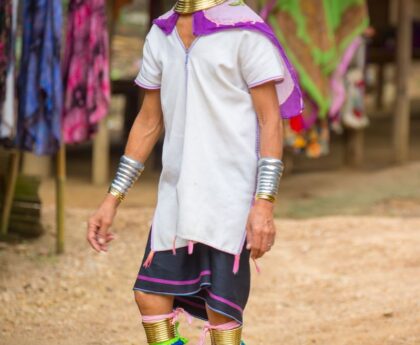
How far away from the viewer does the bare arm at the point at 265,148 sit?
8.63ft

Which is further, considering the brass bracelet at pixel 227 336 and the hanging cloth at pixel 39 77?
the hanging cloth at pixel 39 77

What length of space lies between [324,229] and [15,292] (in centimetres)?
222

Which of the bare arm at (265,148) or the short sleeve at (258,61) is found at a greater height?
the short sleeve at (258,61)

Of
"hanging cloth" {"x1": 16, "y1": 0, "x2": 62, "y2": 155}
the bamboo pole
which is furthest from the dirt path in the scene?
"hanging cloth" {"x1": 16, "y1": 0, "x2": 62, "y2": 155}

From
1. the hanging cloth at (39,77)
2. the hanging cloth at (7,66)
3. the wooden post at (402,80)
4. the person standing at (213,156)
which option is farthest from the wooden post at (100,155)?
the person standing at (213,156)

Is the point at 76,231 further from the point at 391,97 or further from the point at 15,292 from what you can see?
the point at 391,97

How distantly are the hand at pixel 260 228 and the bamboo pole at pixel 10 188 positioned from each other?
2933mm

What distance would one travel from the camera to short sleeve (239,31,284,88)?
2652 mm

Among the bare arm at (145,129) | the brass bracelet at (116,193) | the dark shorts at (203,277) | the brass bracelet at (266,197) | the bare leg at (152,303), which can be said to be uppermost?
the bare arm at (145,129)

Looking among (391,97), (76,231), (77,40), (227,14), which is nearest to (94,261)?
(76,231)

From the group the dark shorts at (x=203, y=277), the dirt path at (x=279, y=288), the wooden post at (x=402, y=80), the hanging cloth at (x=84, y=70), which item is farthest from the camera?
the wooden post at (x=402, y=80)

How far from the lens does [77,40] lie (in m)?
5.27

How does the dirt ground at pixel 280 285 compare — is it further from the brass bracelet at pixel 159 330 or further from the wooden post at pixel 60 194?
the brass bracelet at pixel 159 330

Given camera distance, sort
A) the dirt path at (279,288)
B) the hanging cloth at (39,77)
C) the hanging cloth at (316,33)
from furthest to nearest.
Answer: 1. the hanging cloth at (316,33)
2. the hanging cloth at (39,77)
3. the dirt path at (279,288)
